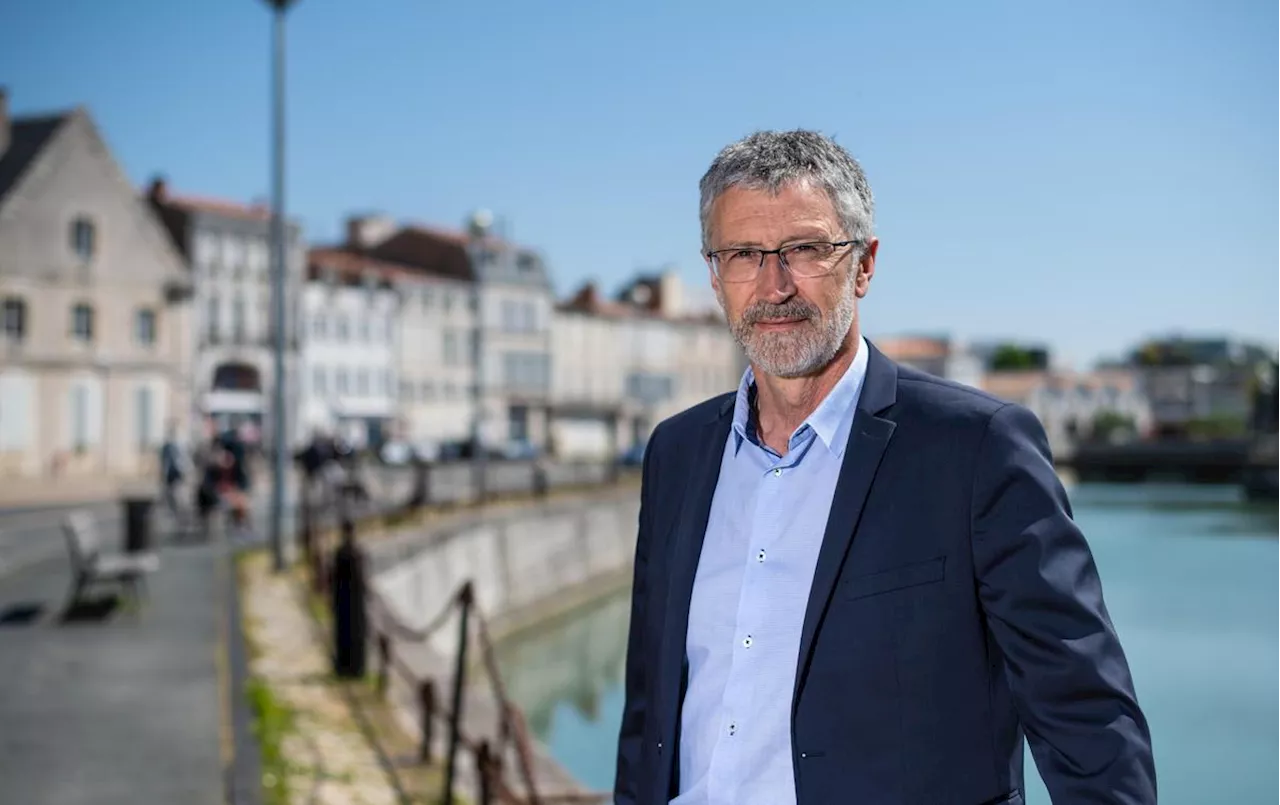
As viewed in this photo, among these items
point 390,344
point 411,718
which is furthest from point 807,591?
point 390,344

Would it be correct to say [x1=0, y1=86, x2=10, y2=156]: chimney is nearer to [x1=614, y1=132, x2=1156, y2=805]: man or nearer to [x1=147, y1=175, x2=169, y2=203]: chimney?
[x1=147, y1=175, x2=169, y2=203]: chimney

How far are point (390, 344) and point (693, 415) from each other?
5476 cm

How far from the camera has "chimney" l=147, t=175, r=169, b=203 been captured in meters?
46.9

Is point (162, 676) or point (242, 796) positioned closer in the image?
point (242, 796)

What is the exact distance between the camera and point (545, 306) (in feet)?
216

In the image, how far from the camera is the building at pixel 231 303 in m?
46.3

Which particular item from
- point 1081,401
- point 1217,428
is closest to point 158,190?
point 1217,428

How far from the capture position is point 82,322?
34594 mm

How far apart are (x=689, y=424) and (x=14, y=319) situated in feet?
116

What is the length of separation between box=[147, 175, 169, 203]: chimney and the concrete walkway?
37121mm

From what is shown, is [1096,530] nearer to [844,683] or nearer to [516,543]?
[516,543]

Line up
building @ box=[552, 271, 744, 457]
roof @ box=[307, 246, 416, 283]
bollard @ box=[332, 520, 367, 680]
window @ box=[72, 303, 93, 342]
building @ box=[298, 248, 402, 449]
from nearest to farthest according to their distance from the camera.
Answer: bollard @ box=[332, 520, 367, 680]
window @ box=[72, 303, 93, 342]
building @ box=[298, 248, 402, 449]
roof @ box=[307, 246, 416, 283]
building @ box=[552, 271, 744, 457]

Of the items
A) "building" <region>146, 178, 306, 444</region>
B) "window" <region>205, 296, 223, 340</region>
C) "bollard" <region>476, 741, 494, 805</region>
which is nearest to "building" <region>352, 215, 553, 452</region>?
"building" <region>146, 178, 306, 444</region>

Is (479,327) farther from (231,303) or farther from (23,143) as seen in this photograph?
(23,143)
